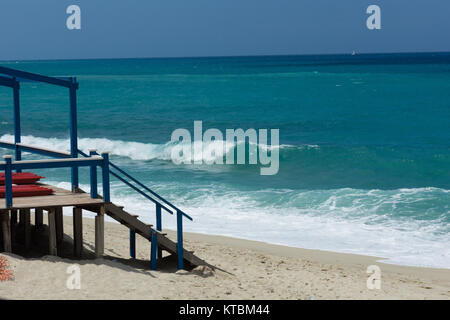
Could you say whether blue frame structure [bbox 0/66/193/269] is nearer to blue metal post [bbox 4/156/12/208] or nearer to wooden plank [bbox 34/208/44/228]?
blue metal post [bbox 4/156/12/208]

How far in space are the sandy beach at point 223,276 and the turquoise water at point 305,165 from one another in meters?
1.04

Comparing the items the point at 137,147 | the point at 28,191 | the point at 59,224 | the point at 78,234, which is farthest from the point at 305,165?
the point at 28,191

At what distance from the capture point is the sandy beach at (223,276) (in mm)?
10141

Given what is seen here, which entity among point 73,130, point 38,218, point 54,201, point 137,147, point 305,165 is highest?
point 73,130

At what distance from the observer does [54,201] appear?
11.5m

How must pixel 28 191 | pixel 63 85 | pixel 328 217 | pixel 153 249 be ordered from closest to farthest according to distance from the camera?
1. pixel 28 191
2. pixel 153 249
3. pixel 63 85
4. pixel 328 217

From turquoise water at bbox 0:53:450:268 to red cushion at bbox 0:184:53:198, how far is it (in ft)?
18.9

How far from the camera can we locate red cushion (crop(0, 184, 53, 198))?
1169cm

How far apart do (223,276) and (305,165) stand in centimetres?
1610

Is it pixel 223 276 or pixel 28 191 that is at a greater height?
pixel 28 191

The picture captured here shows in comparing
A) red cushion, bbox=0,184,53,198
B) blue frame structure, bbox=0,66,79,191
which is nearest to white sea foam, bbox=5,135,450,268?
blue frame structure, bbox=0,66,79,191

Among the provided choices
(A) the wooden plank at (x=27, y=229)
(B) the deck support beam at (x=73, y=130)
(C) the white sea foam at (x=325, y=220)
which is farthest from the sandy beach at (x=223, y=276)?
(B) the deck support beam at (x=73, y=130)

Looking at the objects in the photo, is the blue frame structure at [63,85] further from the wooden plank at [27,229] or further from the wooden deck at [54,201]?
the wooden plank at [27,229]

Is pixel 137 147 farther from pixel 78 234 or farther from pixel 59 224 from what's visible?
pixel 78 234
